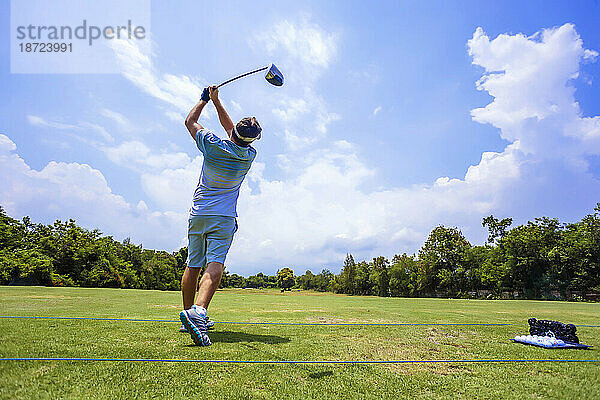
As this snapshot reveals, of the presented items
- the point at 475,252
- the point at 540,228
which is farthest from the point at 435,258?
the point at 540,228

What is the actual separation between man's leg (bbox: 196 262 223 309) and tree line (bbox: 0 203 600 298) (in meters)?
33.4

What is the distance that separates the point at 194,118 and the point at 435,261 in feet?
140

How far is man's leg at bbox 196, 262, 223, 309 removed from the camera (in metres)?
3.16

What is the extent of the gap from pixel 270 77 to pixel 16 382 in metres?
3.92

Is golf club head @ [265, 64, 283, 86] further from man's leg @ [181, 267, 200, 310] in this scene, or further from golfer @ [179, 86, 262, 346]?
man's leg @ [181, 267, 200, 310]

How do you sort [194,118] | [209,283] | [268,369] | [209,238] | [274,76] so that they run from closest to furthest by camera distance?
[268,369] → [209,283] → [209,238] → [194,118] → [274,76]

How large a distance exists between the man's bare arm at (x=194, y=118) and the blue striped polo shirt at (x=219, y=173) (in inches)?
5.7

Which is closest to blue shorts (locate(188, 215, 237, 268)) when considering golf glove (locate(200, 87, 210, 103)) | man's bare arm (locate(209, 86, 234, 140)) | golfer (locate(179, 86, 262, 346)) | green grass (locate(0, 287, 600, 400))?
golfer (locate(179, 86, 262, 346))

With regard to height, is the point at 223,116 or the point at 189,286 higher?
the point at 223,116

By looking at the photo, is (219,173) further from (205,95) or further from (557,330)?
(557,330)

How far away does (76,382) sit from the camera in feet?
6.36

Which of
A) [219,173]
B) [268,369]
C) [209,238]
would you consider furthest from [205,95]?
[268,369]

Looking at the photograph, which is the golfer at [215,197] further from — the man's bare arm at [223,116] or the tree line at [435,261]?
the tree line at [435,261]

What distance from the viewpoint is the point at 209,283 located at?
3326 millimetres
